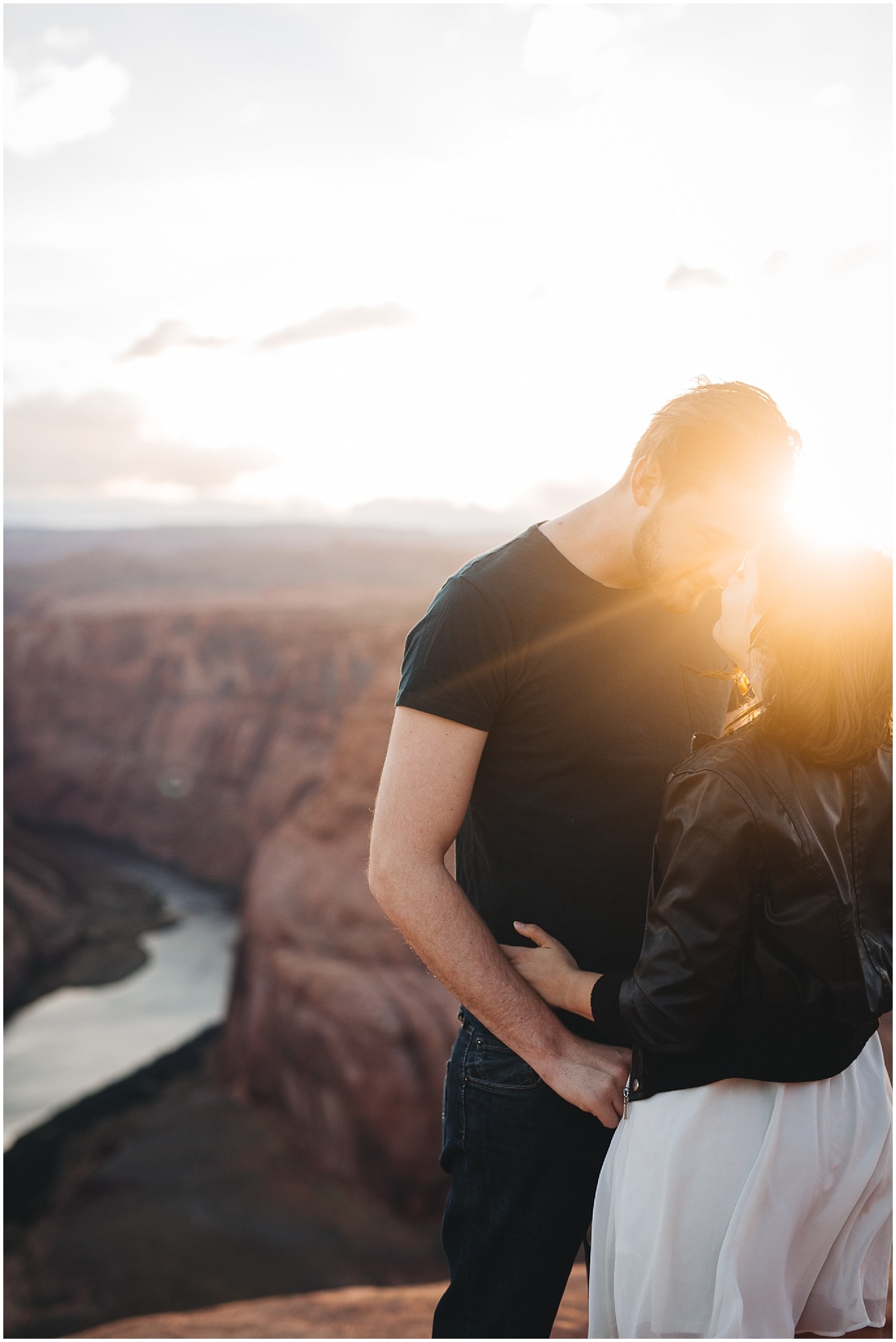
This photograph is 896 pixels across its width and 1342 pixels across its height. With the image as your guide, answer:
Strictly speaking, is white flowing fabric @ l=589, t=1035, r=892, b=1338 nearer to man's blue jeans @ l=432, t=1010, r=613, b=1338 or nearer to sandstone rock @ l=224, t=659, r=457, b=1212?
man's blue jeans @ l=432, t=1010, r=613, b=1338

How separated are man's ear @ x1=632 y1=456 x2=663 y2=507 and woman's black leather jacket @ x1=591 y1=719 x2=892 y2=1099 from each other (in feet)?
1.72

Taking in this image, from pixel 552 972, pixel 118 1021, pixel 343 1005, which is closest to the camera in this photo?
pixel 552 972

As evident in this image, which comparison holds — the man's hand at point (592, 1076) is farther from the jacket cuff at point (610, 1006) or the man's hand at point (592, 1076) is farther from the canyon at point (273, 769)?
the canyon at point (273, 769)

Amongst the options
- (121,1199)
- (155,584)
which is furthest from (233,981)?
Answer: (155,584)

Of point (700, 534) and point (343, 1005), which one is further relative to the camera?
point (343, 1005)

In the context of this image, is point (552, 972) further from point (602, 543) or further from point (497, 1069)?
point (602, 543)

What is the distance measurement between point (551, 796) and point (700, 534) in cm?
55

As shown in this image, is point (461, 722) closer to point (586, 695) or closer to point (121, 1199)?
point (586, 695)

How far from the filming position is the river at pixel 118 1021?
16.1 m

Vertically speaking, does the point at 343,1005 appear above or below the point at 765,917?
below

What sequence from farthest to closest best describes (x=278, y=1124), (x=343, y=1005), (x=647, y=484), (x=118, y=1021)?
(x=118, y=1021)
(x=278, y=1124)
(x=343, y=1005)
(x=647, y=484)

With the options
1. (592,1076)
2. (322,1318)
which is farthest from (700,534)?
(322,1318)

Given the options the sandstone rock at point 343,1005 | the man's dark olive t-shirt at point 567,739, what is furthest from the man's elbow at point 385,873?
the sandstone rock at point 343,1005

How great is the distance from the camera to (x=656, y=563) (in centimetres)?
176
